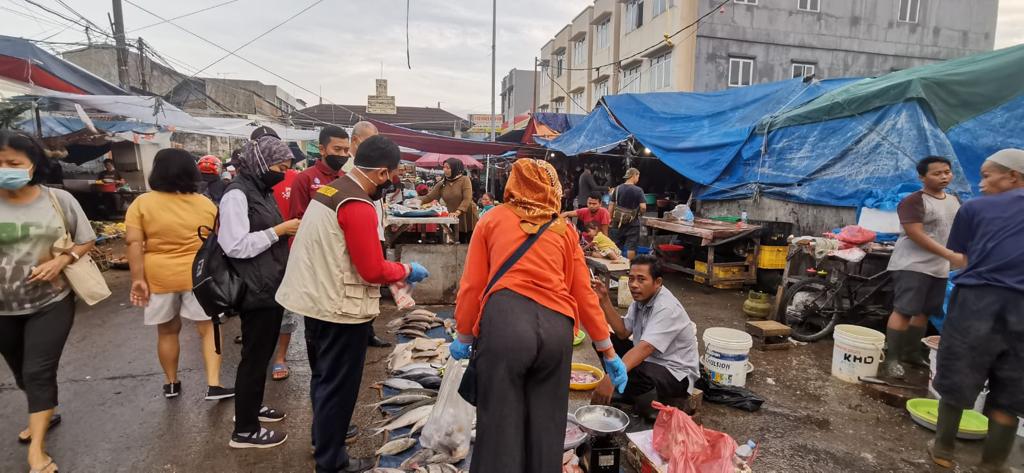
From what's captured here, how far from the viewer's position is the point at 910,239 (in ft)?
14.7

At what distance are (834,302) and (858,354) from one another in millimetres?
1283

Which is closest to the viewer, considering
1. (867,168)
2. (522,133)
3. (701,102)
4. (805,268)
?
(805,268)

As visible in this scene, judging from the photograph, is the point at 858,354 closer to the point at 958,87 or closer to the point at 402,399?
the point at 402,399

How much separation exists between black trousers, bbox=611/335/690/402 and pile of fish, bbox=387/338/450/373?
1715 mm


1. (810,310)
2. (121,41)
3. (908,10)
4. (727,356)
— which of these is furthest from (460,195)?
(908,10)

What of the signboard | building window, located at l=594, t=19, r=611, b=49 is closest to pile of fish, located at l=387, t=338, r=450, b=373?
the signboard

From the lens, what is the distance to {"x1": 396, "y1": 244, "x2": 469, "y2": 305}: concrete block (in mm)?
6395

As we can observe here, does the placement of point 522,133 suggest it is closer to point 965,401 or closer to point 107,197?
point 107,197

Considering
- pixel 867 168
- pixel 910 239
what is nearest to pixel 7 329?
pixel 910 239

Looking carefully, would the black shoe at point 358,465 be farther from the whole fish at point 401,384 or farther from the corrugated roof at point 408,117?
the corrugated roof at point 408,117

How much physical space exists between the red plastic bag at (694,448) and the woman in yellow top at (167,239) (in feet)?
10.8

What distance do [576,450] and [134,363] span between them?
4276 millimetres

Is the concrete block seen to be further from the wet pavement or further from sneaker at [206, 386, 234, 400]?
sneaker at [206, 386, 234, 400]

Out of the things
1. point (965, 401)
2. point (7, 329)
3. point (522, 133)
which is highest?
point (522, 133)
